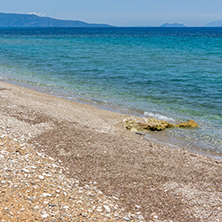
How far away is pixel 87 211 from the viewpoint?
6910 millimetres

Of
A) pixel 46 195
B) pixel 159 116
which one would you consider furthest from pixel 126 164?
pixel 159 116

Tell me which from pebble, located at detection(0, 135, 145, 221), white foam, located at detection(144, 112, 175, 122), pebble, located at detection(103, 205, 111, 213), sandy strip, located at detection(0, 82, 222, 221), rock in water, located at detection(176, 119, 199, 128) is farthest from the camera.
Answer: white foam, located at detection(144, 112, 175, 122)

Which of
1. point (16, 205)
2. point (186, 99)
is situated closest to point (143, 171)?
point (16, 205)

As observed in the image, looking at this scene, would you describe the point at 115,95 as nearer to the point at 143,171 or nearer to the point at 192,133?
the point at 192,133

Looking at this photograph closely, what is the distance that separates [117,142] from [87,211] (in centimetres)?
474

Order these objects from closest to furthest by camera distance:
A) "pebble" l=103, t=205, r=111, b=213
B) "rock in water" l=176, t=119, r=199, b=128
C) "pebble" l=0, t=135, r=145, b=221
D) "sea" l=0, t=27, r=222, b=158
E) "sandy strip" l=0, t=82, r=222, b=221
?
"pebble" l=0, t=135, r=145, b=221 → "pebble" l=103, t=205, r=111, b=213 → "sandy strip" l=0, t=82, r=222, b=221 → "sea" l=0, t=27, r=222, b=158 → "rock in water" l=176, t=119, r=199, b=128

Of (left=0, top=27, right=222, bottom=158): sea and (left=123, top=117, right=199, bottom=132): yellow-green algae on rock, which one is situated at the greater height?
(left=0, top=27, right=222, bottom=158): sea

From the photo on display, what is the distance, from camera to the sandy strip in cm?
772

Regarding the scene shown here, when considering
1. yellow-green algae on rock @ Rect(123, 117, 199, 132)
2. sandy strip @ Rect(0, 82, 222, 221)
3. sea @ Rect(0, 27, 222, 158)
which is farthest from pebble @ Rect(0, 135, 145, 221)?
sea @ Rect(0, 27, 222, 158)

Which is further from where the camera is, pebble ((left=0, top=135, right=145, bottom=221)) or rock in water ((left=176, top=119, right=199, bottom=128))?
rock in water ((left=176, top=119, right=199, bottom=128))

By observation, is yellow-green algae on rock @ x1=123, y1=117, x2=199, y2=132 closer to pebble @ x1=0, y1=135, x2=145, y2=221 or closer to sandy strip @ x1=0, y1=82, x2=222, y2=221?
sandy strip @ x1=0, y1=82, x2=222, y2=221

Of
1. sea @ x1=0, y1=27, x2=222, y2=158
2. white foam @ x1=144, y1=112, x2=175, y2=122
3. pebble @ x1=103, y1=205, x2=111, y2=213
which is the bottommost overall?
pebble @ x1=103, y1=205, x2=111, y2=213

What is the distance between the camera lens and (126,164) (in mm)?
9695

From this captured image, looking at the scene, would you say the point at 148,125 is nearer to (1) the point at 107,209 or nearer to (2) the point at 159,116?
(2) the point at 159,116
